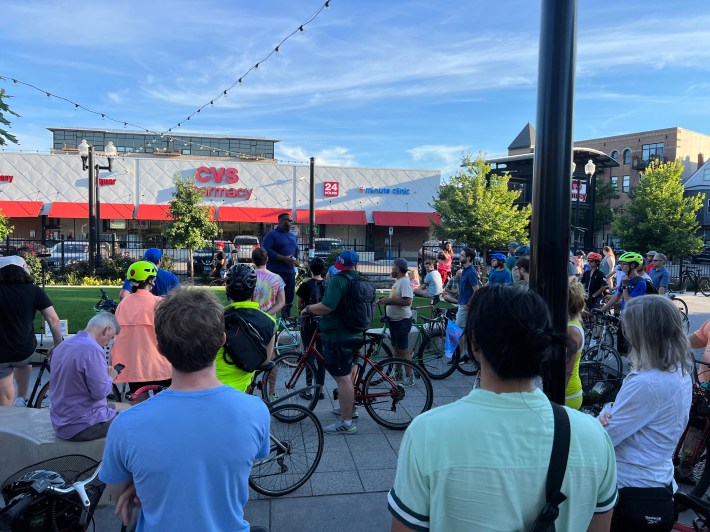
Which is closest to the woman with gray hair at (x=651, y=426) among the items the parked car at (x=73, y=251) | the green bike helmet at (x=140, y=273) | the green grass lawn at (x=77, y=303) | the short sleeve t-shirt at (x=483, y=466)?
the short sleeve t-shirt at (x=483, y=466)

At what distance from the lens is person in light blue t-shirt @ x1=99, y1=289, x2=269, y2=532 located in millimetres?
1713

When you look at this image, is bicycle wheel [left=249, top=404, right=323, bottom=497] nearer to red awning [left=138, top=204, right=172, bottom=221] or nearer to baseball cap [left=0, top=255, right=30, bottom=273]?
baseball cap [left=0, top=255, right=30, bottom=273]

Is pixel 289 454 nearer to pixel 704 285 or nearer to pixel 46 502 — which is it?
pixel 46 502

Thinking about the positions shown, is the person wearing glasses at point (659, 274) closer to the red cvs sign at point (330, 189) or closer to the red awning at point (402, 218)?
the red awning at point (402, 218)

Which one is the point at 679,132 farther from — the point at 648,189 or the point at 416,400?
the point at 416,400

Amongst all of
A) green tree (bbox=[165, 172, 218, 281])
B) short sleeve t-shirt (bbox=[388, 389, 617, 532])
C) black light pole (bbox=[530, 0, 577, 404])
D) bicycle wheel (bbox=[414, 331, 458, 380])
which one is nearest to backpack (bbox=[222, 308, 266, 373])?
black light pole (bbox=[530, 0, 577, 404])

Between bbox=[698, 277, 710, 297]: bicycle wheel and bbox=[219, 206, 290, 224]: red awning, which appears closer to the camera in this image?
bbox=[698, 277, 710, 297]: bicycle wheel

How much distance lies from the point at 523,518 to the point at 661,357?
58.8 inches

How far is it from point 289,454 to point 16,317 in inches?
108

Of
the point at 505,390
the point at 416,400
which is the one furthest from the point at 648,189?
the point at 505,390

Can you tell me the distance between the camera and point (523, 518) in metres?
1.37

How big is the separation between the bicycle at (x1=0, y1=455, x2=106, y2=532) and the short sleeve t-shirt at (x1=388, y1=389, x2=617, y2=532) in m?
2.18

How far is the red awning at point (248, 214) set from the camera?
39.8 m

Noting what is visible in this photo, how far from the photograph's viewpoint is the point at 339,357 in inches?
203
